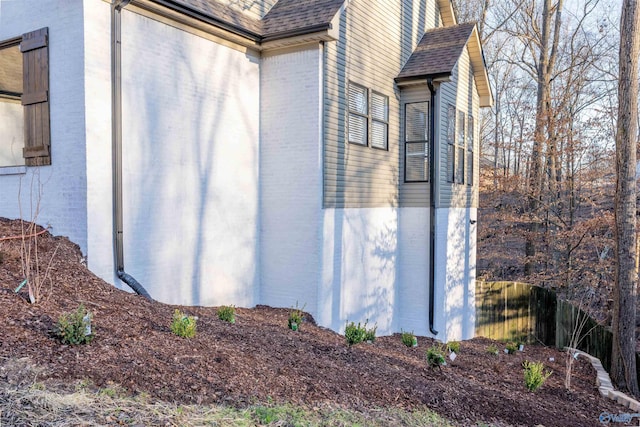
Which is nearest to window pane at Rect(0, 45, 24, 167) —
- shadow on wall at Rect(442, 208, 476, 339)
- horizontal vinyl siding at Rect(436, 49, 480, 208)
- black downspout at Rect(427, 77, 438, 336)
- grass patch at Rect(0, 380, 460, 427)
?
grass patch at Rect(0, 380, 460, 427)

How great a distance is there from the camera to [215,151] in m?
8.13

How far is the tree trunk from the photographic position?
937 centimetres

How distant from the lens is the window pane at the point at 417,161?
1099 centimetres

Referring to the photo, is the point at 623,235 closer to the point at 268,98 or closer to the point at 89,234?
the point at 268,98

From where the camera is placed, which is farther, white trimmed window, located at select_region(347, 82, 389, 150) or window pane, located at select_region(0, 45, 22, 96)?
white trimmed window, located at select_region(347, 82, 389, 150)

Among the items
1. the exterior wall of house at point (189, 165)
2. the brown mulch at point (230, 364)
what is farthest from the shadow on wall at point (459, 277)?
the exterior wall of house at point (189, 165)

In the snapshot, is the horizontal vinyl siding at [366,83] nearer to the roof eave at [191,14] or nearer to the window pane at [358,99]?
the window pane at [358,99]

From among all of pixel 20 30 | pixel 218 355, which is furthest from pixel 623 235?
pixel 20 30

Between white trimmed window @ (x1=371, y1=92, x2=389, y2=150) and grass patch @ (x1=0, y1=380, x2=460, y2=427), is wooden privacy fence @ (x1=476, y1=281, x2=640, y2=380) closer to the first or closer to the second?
white trimmed window @ (x1=371, y1=92, x2=389, y2=150)

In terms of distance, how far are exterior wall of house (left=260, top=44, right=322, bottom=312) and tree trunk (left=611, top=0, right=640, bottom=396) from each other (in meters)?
6.05

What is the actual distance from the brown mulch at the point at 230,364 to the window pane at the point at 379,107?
4857mm

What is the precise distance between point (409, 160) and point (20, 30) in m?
7.76

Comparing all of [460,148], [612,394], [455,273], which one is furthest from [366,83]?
[612,394]

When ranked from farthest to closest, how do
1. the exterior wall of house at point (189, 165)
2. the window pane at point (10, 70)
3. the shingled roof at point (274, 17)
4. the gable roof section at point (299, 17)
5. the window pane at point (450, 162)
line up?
1. the window pane at point (450, 162)
2. the gable roof section at point (299, 17)
3. the window pane at point (10, 70)
4. the shingled roof at point (274, 17)
5. the exterior wall of house at point (189, 165)
